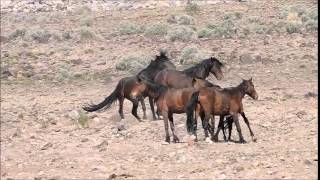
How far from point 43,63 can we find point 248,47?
7.75 metres

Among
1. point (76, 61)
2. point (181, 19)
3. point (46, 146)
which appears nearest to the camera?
point (46, 146)

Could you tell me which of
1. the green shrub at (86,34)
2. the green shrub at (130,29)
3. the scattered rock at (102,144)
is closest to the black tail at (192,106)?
the scattered rock at (102,144)

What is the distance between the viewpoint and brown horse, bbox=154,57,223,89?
46.9 feet

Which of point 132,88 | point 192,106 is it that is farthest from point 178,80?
point 192,106

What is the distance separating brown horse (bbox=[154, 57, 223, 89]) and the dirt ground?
2.60 ft

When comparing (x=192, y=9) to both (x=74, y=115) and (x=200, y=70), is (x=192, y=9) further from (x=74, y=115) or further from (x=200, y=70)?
(x=200, y=70)

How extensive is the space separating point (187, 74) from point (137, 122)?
59.0 inches

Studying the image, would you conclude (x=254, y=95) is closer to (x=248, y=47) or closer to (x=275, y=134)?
(x=275, y=134)

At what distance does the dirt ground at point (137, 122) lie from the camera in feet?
34.2

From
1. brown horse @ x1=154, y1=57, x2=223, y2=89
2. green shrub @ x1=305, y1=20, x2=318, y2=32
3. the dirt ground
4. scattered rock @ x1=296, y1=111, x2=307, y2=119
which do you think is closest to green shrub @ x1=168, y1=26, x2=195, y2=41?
the dirt ground

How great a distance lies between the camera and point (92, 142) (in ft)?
41.0

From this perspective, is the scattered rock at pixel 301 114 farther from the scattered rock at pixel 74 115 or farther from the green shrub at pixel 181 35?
the green shrub at pixel 181 35

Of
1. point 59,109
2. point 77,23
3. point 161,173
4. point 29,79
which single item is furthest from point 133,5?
point 161,173

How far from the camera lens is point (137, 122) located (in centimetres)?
1429
